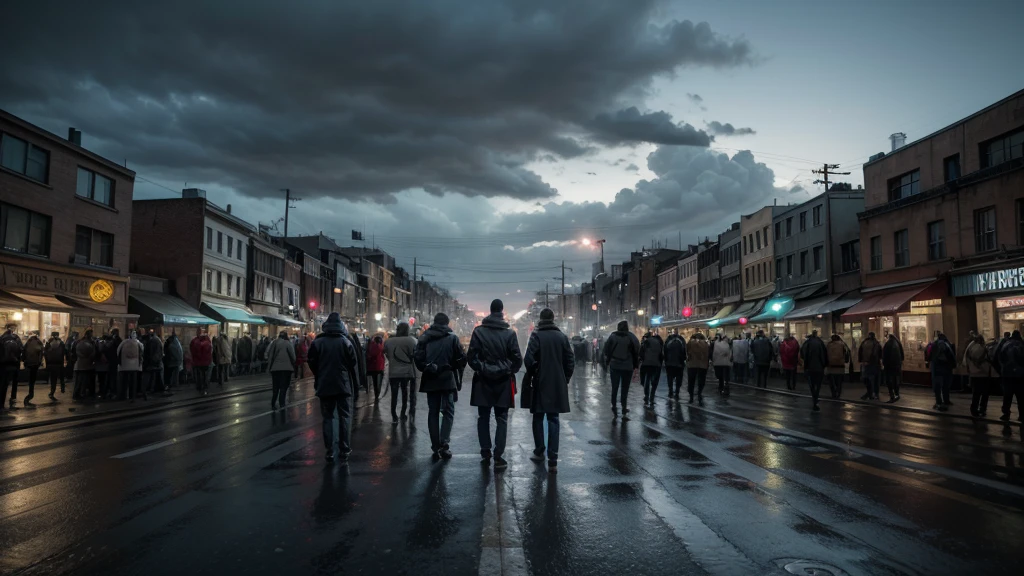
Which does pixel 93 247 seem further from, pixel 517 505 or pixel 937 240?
pixel 937 240

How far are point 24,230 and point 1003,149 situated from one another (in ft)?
118

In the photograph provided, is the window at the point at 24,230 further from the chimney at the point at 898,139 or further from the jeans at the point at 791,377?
the chimney at the point at 898,139

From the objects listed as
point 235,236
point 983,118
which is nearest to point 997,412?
→ point 983,118

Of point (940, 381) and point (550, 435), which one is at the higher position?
point (940, 381)

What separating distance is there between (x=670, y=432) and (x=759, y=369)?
1537 cm

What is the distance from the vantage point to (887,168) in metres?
29.0

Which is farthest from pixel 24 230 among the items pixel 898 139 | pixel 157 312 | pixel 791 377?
pixel 898 139

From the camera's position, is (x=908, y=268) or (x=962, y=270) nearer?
(x=962, y=270)

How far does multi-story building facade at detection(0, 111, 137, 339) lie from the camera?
24156 millimetres

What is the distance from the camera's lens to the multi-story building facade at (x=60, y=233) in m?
24.2

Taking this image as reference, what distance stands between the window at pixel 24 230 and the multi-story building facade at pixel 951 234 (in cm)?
3264

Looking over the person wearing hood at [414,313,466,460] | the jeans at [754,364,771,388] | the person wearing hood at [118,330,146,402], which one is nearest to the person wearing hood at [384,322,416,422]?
the person wearing hood at [414,313,466,460]

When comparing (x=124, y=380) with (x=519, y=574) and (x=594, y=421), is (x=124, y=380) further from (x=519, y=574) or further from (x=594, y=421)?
(x=519, y=574)

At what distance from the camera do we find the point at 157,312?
3117 centimetres
